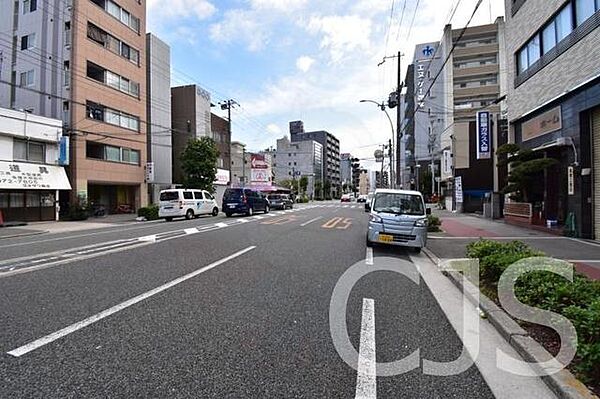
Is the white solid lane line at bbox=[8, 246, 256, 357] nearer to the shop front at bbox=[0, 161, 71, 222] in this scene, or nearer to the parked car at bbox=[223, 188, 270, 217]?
the parked car at bbox=[223, 188, 270, 217]

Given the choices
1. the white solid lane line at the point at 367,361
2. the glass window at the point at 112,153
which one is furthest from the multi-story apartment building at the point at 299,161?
the white solid lane line at the point at 367,361

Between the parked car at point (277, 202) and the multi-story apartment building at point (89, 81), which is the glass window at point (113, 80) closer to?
the multi-story apartment building at point (89, 81)

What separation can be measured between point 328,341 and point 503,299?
2708 mm

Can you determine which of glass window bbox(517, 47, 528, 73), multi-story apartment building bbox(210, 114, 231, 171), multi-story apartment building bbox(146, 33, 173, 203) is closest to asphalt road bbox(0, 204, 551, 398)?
glass window bbox(517, 47, 528, 73)

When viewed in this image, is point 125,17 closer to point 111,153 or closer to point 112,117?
point 112,117

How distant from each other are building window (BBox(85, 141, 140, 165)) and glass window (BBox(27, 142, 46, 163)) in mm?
3562

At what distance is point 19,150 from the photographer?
819 inches

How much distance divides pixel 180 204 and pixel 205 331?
754 inches

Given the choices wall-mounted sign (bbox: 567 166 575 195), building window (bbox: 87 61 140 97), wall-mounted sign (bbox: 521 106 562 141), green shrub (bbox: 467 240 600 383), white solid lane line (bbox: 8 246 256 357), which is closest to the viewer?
green shrub (bbox: 467 240 600 383)

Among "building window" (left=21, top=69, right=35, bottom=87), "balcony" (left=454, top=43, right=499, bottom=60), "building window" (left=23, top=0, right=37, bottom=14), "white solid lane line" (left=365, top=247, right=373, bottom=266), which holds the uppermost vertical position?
"balcony" (left=454, top=43, right=499, bottom=60)

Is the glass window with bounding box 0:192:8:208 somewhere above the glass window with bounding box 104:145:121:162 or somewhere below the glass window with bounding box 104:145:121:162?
below

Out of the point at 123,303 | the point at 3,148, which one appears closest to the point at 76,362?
the point at 123,303

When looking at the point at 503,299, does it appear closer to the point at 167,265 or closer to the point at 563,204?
the point at 167,265

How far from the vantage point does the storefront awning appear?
19422 mm
